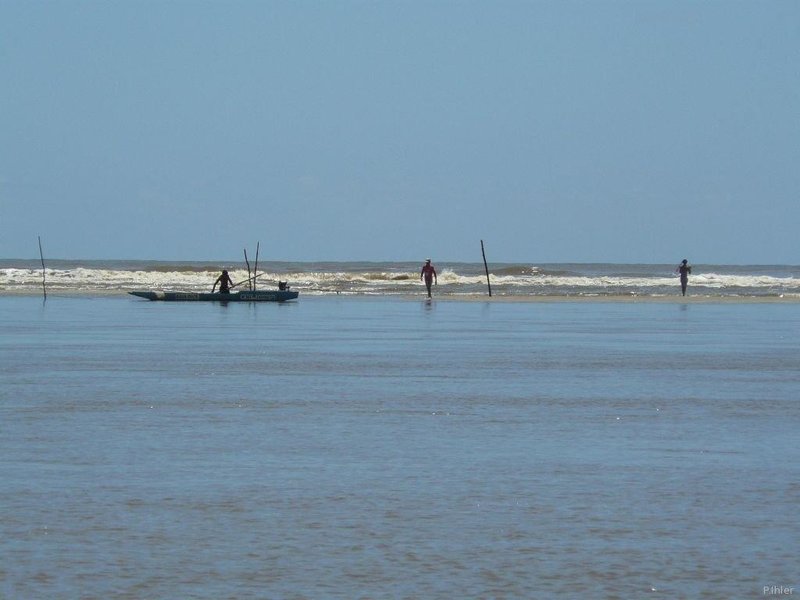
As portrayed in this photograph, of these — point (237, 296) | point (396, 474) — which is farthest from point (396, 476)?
point (237, 296)

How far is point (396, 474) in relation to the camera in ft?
34.5

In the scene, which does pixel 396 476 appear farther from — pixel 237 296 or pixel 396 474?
pixel 237 296

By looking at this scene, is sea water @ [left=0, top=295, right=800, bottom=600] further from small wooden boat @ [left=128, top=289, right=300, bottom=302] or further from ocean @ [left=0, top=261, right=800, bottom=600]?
small wooden boat @ [left=128, top=289, right=300, bottom=302]

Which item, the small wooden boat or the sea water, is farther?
the small wooden boat

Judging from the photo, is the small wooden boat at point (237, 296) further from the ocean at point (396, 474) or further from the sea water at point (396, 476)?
the sea water at point (396, 476)

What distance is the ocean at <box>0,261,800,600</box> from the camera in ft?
24.3

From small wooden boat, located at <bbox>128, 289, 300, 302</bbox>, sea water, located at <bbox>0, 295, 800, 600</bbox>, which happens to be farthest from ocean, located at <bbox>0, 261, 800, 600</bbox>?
small wooden boat, located at <bbox>128, 289, 300, 302</bbox>

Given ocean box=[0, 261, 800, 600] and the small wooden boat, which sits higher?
the small wooden boat

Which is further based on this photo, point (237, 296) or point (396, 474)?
point (237, 296)

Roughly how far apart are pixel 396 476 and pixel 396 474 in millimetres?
94

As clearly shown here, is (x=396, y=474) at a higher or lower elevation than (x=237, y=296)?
lower

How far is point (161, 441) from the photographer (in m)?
12.2

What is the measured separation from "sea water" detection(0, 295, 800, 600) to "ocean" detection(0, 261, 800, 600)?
0.03 metres

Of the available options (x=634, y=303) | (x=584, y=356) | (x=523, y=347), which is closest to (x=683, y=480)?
(x=584, y=356)
